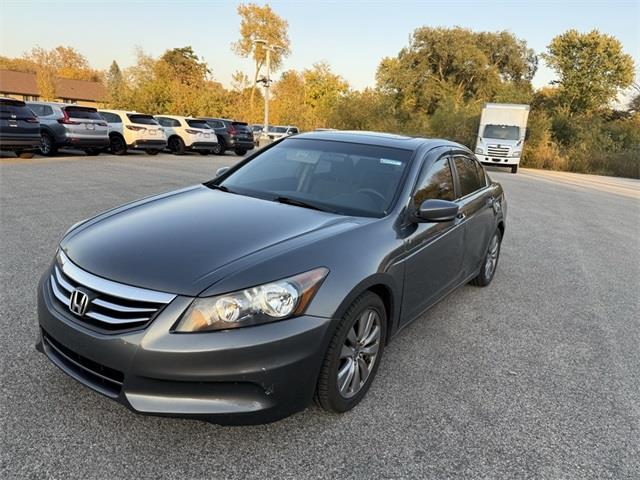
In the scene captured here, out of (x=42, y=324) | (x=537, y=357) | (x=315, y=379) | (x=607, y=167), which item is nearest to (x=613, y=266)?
(x=537, y=357)

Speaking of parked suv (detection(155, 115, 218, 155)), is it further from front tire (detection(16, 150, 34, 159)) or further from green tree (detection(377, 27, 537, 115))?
green tree (detection(377, 27, 537, 115))

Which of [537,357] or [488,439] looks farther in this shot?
[537,357]

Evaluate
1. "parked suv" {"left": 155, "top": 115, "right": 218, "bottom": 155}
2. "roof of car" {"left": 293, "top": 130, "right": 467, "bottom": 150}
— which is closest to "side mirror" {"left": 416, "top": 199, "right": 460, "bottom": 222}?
"roof of car" {"left": 293, "top": 130, "right": 467, "bottom": 150}

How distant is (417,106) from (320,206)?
40.6 meters

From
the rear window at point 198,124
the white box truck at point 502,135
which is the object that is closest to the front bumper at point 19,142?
the rear window at point 198,124

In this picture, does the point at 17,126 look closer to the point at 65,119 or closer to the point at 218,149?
the point at 65,119

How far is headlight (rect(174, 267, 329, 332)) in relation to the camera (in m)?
2.25

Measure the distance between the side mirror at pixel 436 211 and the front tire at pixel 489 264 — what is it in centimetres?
203

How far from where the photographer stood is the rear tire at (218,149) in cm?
2146

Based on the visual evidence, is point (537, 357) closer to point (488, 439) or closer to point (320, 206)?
point (488, 439)

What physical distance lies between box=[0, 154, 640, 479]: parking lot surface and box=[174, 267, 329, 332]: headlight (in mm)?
705

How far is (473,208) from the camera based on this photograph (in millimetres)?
4441

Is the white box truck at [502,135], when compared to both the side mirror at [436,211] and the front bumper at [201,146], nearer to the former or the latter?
the front bumper at [201,146]

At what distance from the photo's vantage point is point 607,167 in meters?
28.6
